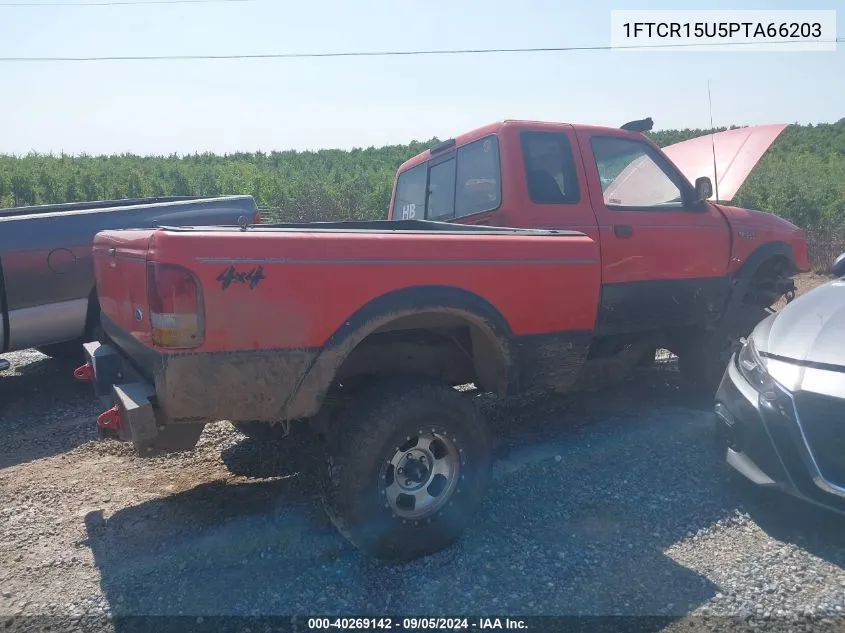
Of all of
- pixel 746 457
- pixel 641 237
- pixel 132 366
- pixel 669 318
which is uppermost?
pixel 641 237

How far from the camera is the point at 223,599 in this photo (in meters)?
2.86

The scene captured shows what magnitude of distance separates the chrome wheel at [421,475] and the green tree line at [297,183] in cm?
1385

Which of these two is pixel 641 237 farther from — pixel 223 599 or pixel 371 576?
pixel 223 599

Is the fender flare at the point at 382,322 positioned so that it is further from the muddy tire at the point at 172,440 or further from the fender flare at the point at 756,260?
the fender flare at the point at 756,260

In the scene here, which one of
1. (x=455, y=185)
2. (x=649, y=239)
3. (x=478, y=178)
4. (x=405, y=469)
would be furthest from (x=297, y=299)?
(x=649, y=239)

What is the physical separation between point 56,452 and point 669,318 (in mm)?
4523

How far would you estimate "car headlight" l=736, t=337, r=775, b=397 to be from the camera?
3.43 metres

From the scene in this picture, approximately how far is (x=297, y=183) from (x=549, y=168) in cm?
2086

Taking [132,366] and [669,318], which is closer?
[132,366]

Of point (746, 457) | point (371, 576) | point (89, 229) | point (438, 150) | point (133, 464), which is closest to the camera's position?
point (371, 576)

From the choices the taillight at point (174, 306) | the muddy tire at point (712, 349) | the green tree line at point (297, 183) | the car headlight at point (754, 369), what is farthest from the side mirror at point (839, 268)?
the green tree line at point (297, 183)

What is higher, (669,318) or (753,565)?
(669,318)

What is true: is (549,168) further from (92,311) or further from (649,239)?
(92,311)

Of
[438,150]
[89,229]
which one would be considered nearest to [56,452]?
[89,229]
